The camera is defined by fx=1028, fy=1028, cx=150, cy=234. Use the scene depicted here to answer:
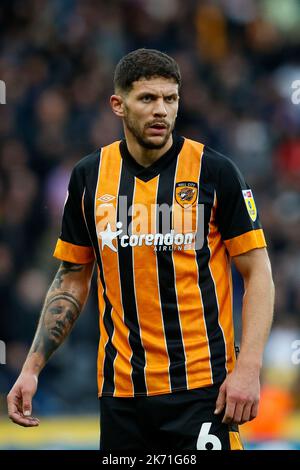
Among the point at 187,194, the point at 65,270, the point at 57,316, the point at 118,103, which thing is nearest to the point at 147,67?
the point at 118,103

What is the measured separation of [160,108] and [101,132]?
18.5ft

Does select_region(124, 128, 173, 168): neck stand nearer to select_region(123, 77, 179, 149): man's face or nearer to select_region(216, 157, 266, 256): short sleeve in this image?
select_region(123, 77, 179, 149): man's face

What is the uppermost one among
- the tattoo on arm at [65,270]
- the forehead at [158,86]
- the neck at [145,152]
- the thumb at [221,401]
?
the forehead at [158,86]

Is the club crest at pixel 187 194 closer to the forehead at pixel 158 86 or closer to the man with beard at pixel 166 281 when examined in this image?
the man with beard at pixel 166 281

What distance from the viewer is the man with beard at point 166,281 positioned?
4.17 metres

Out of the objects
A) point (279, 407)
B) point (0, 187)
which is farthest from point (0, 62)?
point (279, 407)

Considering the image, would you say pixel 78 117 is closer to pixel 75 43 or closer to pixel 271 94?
pixel 75 43

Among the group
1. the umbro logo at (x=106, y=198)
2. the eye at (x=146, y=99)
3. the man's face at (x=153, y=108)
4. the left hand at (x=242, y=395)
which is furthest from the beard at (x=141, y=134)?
the left hand at (x=242, y=395)

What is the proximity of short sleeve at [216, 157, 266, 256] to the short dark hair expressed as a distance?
445mm

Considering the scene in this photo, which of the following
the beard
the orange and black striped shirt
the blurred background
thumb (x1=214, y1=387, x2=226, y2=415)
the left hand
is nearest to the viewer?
the left hand

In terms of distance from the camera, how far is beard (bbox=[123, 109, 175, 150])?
4.32m

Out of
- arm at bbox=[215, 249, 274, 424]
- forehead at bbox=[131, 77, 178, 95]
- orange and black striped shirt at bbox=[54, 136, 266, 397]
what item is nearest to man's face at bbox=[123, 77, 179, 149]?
forehead at bbox=[131, 77, 178, 95]

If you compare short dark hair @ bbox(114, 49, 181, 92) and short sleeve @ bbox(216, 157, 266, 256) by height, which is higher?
short dark hair @ bbox(114, 49, 181, 92)

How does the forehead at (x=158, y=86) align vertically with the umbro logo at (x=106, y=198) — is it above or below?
above
